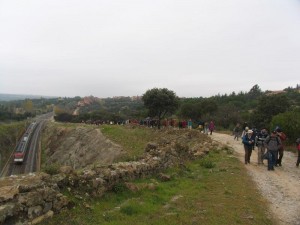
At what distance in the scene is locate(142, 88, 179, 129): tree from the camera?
159ft

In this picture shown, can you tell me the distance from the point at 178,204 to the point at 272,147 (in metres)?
8.64

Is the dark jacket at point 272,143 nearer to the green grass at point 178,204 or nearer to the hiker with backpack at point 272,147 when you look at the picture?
the hiker with backpack at point 272,147

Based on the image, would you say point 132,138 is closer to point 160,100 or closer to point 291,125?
point 160,100

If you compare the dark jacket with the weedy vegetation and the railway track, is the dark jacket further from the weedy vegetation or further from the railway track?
the railway track

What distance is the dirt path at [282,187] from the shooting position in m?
9.79

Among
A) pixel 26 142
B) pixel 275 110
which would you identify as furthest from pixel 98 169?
pixel 26 142

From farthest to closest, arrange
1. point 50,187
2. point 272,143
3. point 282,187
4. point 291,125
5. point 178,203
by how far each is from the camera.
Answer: point 291,125
point 272,143
point 282,187
point 178,203
point 50,187

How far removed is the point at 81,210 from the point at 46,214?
105 centimetres

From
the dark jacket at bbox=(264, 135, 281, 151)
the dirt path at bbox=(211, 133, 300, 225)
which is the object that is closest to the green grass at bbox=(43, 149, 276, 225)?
the dirt path at bbox=(211, 133, 300, 225)

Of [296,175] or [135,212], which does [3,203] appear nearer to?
[135,212]

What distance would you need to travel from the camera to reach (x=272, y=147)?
656 inches

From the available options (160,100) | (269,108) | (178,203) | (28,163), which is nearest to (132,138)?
(160,100)

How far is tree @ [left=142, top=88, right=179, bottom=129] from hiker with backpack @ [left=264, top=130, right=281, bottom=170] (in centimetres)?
Answer: 3162

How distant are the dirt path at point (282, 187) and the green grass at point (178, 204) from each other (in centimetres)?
44
